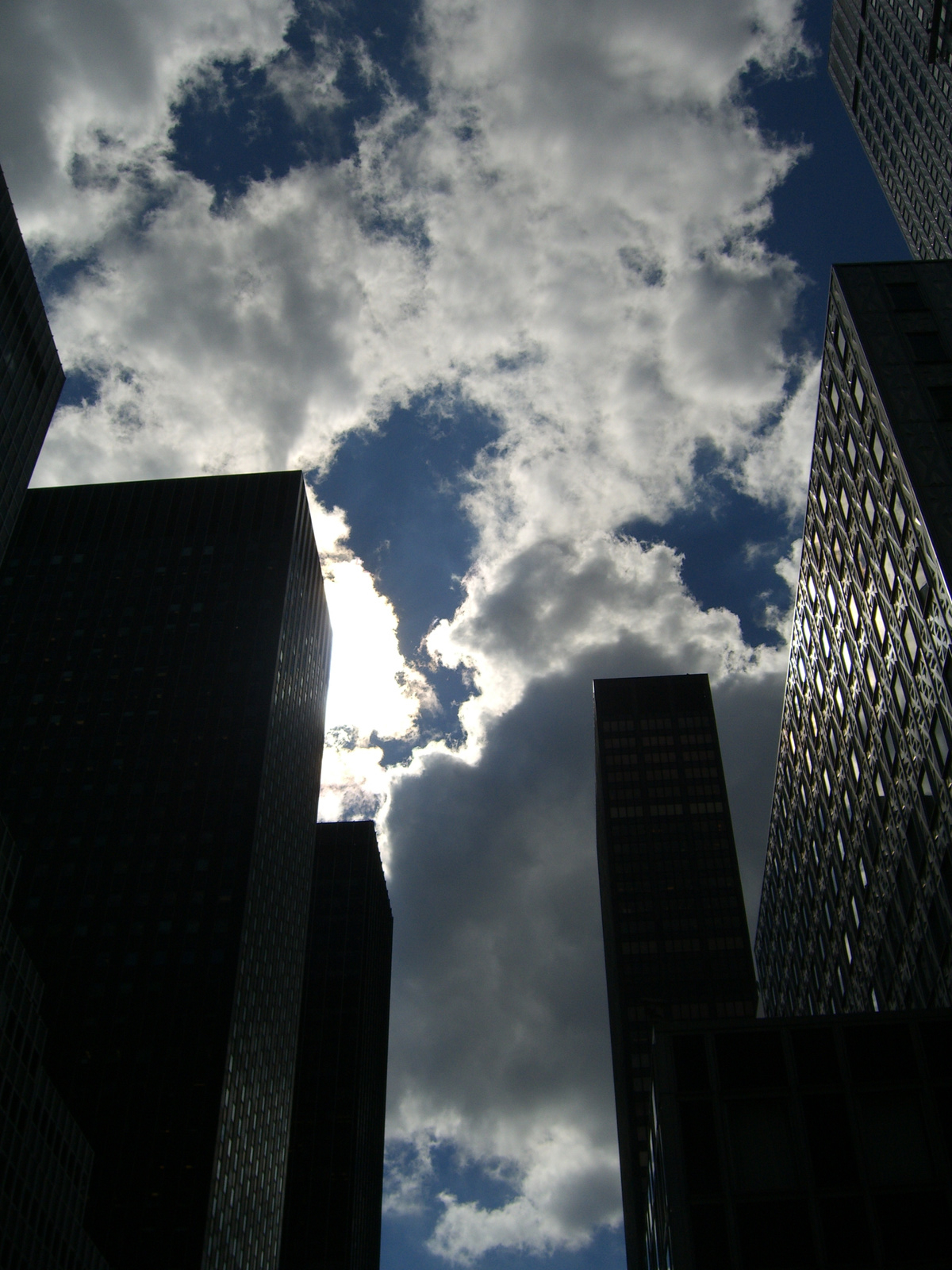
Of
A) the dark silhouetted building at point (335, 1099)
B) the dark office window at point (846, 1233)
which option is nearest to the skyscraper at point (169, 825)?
the dark silhouetted building at point (335, 1099)

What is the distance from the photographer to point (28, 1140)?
7044cm

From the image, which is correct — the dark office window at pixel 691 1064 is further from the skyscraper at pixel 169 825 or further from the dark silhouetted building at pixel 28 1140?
the skyscraper at pixel 169 825

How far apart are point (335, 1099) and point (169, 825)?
8213cm

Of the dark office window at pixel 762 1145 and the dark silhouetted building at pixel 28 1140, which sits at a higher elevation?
the dark silhouetted building at pixel 28 1140

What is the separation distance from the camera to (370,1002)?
639 feet

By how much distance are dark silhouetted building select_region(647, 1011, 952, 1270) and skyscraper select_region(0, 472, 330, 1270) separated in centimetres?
6850

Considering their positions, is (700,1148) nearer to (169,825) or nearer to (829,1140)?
(829,1140)

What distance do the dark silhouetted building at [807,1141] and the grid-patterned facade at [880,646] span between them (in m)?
12.2

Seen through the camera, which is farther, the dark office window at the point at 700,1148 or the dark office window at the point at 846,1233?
the dark office window at the point at 700,1148

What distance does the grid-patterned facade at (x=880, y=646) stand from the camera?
53.2 meters

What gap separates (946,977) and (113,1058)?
8079 cm

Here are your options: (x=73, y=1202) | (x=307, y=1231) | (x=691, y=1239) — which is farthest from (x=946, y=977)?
(x=307, y=1231)

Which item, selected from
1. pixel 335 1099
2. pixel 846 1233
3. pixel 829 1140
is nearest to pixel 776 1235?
pixel 846 1233

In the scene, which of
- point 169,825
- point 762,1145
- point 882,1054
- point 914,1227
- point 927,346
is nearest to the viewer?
point 914,1227
